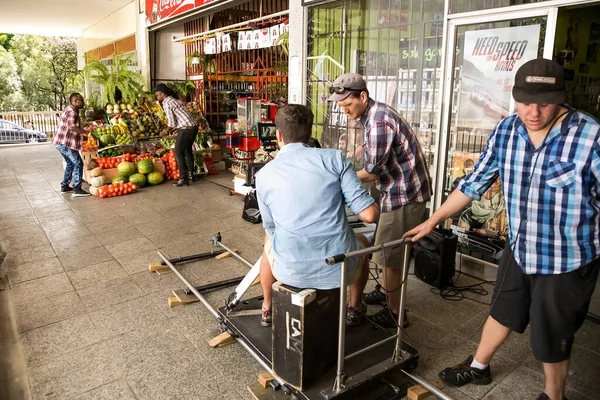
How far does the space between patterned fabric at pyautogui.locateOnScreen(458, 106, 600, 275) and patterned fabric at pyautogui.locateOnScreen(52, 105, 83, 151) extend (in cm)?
720

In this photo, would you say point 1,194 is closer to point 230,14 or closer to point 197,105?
point 197,105

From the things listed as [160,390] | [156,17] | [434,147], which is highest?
[156,17]

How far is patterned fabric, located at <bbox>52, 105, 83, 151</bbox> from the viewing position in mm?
7535

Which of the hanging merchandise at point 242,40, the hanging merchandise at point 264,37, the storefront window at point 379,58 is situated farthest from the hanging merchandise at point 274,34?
the storefront window at point 379,58

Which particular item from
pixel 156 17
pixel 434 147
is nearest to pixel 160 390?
pixel 434 147

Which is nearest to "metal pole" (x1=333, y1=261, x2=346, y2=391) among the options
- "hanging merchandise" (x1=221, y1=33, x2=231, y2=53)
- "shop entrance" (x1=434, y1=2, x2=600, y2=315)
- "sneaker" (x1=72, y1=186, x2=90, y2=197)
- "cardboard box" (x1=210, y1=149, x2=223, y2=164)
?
"shop entrance" (x1=434, y1=2, x2=600, y2=315)

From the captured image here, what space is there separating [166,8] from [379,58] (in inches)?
268

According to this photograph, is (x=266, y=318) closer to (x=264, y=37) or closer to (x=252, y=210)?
(x=252, y=210)

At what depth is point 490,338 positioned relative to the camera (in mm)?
2615

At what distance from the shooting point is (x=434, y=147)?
4.68 m

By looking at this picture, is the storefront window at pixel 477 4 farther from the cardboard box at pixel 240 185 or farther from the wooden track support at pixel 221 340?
the cardboard box at pixel 240 185

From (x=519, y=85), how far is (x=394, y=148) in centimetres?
105

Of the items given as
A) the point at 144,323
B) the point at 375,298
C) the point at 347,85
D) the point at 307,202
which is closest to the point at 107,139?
the point at 144,323

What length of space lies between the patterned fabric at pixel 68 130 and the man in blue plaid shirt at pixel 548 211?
23.3 ft
